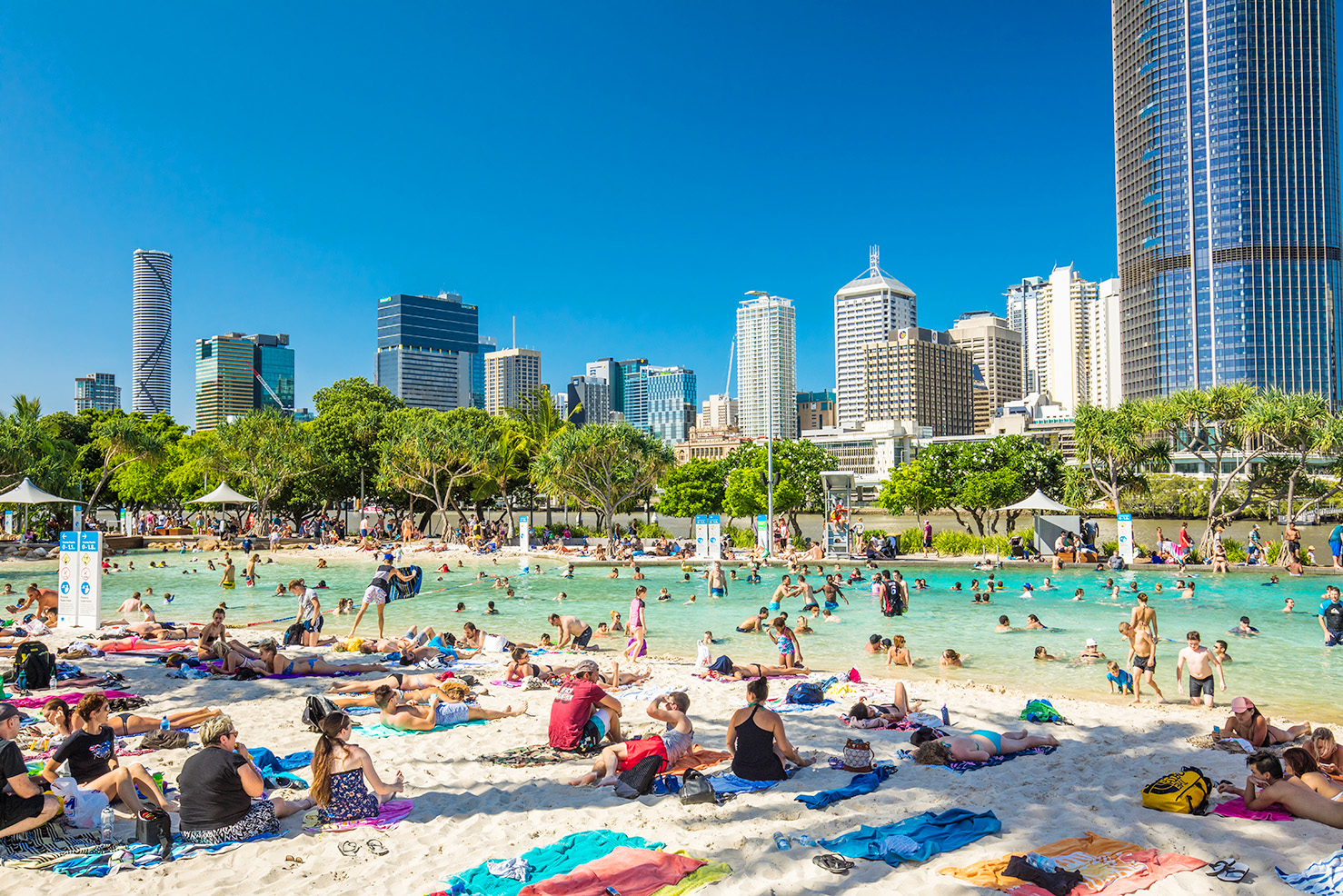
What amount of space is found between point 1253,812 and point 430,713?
7.99 meters

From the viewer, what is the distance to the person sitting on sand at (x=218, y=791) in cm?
600

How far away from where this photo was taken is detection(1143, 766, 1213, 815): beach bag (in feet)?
21.9

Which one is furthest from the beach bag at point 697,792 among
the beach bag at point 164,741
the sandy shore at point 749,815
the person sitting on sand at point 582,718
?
the beach bag at point 164,741

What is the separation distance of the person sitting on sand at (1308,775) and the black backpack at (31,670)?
14.1 meters

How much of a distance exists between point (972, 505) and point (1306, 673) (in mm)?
25300

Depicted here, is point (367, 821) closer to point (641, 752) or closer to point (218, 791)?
point (218, 791)

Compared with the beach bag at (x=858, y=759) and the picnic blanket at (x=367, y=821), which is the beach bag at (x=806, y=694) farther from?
the picnic blanket at (x=367, y=821)

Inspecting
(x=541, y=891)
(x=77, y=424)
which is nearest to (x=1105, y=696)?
(x=541, y=891)

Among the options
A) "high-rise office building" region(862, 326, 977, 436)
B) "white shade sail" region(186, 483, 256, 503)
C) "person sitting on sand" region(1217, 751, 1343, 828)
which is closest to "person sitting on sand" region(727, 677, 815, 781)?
"person sitting on sand" region(1217, 751, 1343, 828)

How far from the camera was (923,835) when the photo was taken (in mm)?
6129

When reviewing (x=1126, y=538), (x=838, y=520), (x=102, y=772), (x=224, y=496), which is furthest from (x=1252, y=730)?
(x=224, y=496)

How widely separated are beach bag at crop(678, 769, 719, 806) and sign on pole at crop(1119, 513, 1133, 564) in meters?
27.7

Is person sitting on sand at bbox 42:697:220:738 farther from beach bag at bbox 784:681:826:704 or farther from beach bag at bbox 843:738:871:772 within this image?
beach bag at bbox 784:681:826:704

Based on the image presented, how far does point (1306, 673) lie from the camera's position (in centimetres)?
1381
